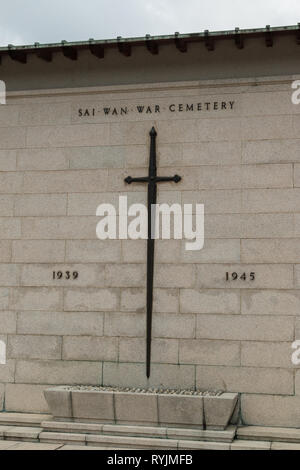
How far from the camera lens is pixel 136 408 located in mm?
9125

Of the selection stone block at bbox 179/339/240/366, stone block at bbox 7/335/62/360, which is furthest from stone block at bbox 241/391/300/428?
stone block at bbox 7/335/62/360

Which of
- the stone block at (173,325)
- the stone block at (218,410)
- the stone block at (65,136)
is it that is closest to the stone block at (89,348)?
the stone block at (173,325)

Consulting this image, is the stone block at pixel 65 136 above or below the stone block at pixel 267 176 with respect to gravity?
above

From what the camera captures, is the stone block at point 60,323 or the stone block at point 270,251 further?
the stone block at point 60,323

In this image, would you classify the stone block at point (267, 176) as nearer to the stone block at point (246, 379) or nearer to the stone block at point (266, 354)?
the stone block at point (266, 354)

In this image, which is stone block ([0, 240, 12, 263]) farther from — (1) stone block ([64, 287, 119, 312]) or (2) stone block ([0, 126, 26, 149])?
(2) stone block ([0, 126, 26, 149])

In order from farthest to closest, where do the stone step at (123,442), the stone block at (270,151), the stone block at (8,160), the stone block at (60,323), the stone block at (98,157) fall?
the stone block at (8,160), the stone block at (98,157), the stone block at (60,323), the stone block at (270,151), the stone step at (123,442)

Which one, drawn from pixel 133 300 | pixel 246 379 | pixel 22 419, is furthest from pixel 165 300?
pixel 22 419

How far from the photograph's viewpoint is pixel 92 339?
33.9 ft

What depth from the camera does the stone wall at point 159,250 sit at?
32.2 feet

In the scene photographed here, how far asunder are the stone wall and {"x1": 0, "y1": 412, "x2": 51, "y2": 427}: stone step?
286 millimetres

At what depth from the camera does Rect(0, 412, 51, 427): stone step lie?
9.91m

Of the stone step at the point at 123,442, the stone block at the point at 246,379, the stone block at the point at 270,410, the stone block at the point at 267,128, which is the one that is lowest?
the stone step at the point at 123,442

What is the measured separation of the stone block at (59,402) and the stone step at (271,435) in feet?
8.73
